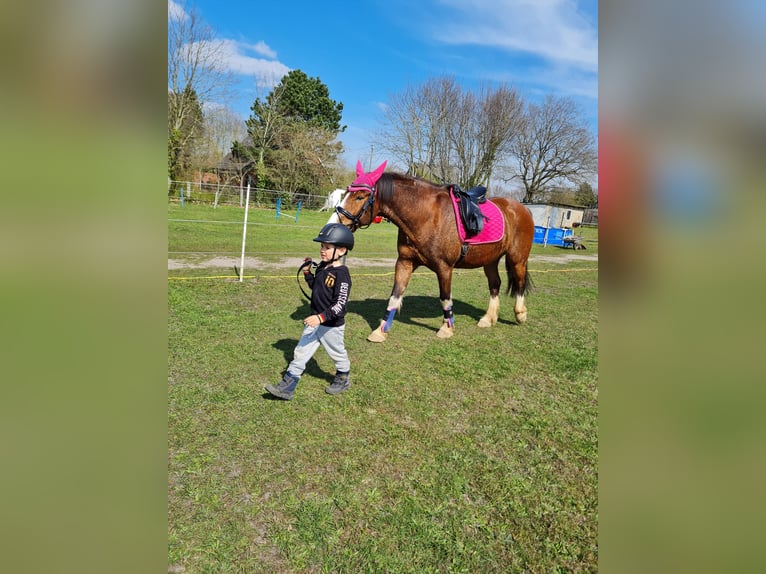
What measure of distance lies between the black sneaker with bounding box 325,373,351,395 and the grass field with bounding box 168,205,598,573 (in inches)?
4.6

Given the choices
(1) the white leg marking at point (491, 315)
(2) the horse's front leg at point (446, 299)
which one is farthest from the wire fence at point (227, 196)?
(2) the horse's front leg at point (446, 299)

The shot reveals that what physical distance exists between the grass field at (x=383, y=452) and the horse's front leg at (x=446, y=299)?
239 mm

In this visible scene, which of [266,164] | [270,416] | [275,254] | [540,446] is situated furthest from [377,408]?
[266,164]

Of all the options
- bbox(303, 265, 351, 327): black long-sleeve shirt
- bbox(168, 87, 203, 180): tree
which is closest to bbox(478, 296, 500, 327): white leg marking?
bbox(303, 265, 351, 327): black long-sleeve shirt

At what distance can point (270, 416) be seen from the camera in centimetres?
374

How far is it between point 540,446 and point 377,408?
4.86 feet

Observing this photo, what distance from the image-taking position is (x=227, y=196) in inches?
1148

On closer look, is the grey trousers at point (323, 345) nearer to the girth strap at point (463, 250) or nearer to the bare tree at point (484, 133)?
the girth strap at point (463, 250)

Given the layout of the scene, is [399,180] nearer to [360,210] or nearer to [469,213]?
[360,210]

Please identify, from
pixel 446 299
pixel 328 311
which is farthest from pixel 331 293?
pixel 446 299

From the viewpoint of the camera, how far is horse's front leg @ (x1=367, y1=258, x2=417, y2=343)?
595 centimetres

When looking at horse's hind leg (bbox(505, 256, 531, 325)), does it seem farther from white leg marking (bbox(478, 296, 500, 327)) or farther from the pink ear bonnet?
the pink ear bonnet
